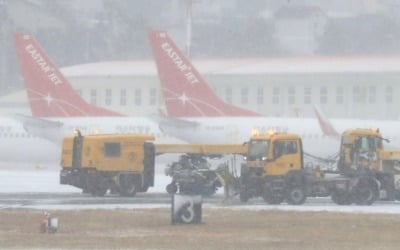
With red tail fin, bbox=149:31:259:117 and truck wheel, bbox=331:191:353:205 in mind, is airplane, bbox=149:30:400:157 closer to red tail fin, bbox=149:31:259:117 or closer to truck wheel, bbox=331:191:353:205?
red tail fin, bbox=149:31:259:117

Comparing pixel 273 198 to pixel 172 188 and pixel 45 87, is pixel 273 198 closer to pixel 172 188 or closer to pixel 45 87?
pixel 172 188

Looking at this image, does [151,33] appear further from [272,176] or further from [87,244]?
[87,244]

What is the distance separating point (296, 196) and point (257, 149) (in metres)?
2.71

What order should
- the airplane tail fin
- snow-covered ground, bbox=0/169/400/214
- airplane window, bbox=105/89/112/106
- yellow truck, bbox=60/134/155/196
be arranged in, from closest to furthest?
snow-covered ground, bbox=0/169/400/214 < yellow truck, bbox=60/134/155/196 < the airplane tail fin < airplane window, bbox=105/89/112/106

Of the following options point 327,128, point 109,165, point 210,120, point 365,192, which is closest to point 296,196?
point 365,192

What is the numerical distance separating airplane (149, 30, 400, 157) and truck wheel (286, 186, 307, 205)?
932 inches

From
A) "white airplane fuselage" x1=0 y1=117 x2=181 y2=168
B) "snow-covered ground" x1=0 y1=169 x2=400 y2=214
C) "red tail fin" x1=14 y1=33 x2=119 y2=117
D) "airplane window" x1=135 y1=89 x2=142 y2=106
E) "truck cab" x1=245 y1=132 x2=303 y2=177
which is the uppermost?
"airplane window" x1=135 y1=89 x2=142 y2=106

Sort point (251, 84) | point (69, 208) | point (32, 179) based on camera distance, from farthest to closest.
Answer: point (251, 84) → point (32, 179) → point (69, 208)

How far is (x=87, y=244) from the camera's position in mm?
33969

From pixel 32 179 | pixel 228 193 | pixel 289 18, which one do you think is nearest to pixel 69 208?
pixel 228 193

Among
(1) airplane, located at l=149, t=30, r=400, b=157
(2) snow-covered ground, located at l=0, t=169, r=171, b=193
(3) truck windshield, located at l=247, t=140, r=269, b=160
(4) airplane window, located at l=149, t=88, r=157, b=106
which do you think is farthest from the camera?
(4) airplane window, located at l=149, t=88, r=157, b=106

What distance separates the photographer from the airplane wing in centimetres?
7762

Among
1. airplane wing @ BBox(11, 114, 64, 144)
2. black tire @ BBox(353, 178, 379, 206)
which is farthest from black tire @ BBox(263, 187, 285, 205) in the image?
airplane wing @ BBox(11, 114, 64, 144)

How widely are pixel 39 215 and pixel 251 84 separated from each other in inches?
2363
